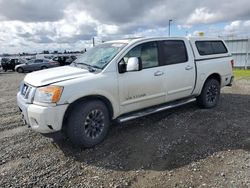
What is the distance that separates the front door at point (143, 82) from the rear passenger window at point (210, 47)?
4.86 ft

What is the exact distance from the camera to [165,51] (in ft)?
16.2

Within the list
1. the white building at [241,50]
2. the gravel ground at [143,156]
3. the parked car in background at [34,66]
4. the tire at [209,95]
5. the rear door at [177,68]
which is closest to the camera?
the gravel ground at [143,156]

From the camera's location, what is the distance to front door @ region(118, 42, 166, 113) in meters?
4.23

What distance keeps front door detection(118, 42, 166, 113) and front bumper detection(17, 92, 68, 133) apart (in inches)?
46.7

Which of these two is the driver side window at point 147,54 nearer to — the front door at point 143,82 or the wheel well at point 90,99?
the front door at point 143,82

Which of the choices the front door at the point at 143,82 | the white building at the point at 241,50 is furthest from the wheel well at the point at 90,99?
the white building at the point at 241,50

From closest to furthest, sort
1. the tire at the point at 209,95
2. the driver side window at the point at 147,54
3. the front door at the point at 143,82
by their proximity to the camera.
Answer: the front door at the point at 143,82 < the driver side window at the point at 147,54 < the tire at the point at 209,95

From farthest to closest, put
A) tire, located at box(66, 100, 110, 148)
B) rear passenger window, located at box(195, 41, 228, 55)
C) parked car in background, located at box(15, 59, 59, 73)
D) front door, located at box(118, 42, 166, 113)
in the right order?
parked car in background, located at box(15, 59, 59, 73) → rear passenger window, located at box(195, 41, 228, 55) → front door, located at box(118, 42, 166, 113) → tire, located at box(66, 100, 110, 148)

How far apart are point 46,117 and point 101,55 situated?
174cm

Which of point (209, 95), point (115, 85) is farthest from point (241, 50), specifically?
point (115, 85)

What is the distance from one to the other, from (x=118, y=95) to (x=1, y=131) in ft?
9.21

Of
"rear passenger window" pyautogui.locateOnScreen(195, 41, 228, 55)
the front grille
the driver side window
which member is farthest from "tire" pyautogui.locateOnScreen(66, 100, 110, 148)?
"rear passenger window" pyautogui.locateOnScreen(195, 41, 228, 55)

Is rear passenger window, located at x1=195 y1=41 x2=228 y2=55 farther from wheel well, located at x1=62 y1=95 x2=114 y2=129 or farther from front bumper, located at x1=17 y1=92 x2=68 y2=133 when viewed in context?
front bumper, located at x1=17 y1=92 x2=68 y2=133

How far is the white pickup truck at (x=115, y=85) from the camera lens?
358 cm
